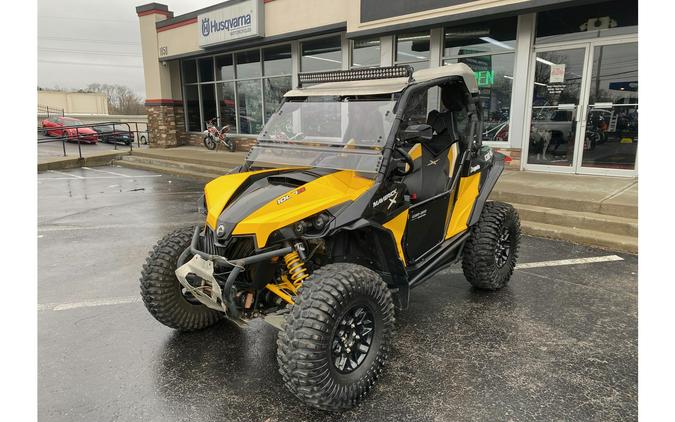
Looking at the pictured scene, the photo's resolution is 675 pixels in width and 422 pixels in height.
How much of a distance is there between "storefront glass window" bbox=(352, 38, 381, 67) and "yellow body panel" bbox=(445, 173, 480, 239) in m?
7.78

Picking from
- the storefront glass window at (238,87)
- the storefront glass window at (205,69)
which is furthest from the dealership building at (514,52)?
the storefront glass window at (205,69)

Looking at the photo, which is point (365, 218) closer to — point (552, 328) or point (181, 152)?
point (552, 328)

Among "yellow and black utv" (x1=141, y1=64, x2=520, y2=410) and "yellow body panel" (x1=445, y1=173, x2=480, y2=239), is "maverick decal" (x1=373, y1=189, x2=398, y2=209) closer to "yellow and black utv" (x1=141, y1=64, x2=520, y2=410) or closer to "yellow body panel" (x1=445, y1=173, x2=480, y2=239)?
"yellow and black utv" (x1=141, y1=64, x2=520, y2=410)

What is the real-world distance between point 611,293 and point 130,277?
497 cm

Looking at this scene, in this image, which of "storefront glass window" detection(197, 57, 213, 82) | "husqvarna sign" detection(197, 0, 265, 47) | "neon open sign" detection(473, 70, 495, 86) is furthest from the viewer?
"storefront glass window" detection(197, 57, 213, 82)

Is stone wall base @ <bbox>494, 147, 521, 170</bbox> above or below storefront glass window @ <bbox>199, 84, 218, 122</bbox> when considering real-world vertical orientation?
below

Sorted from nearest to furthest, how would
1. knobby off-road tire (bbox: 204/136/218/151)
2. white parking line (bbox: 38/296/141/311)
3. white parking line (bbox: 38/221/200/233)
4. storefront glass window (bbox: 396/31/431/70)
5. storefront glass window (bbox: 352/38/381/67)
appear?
white parking line (bbox: 38/296/141/311) < white parking line (bbox: 38/221/200/233) < storefront glass window (bbox: 396/31/431/70) < storefront glass window (bbox: 352/38/381/67) < knobby off-road tire (bbox: 204/136/218/151)

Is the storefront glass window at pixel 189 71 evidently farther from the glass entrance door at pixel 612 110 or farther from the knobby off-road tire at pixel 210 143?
the glass entrance door at pixel 612 110

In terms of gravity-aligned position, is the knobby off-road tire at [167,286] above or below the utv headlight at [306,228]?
below

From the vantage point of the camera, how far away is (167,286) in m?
3.24

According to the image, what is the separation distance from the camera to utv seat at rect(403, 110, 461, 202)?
3580 mm

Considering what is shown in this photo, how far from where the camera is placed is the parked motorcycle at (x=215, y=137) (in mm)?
15180

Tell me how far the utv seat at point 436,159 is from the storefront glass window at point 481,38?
600 centimetres

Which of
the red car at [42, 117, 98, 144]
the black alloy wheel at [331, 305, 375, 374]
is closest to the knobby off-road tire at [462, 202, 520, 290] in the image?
the black alloy wheel at [331, 305, 375, 374]
